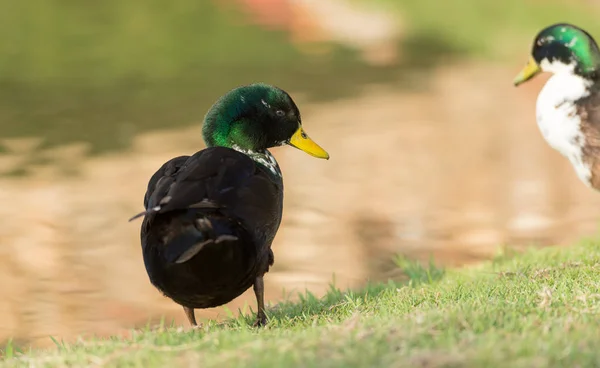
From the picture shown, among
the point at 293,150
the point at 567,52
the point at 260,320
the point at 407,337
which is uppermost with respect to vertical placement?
the point at 293,150

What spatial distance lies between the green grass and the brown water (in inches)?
43.0

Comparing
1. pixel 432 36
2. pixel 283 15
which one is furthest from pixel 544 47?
pixel 283 15

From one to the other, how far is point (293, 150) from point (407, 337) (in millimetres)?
6705

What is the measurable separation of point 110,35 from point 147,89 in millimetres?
4323

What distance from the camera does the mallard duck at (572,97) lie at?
5602 millimetres

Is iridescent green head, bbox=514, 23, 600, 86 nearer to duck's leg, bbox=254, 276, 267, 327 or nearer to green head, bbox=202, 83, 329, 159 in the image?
green head, bbox=202, 83, 329, 159

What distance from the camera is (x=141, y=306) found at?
6.06 meters

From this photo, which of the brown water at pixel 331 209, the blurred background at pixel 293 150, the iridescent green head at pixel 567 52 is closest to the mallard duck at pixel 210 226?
the brown water at pixel 331 209

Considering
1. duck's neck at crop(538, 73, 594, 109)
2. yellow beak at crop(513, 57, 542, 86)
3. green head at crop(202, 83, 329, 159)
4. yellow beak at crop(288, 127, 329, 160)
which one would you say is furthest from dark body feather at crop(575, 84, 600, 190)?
green head at crop(202, 83, 329, 159)

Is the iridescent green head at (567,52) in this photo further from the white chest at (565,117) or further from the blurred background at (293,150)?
the blurred background at (293,150)

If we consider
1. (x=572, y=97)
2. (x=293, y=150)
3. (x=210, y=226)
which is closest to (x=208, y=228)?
(x=210, y=226)

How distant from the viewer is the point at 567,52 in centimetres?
603

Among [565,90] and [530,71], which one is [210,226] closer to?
[565,90]

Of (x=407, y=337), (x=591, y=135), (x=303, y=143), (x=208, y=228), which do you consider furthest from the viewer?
(x=591, y=135)
